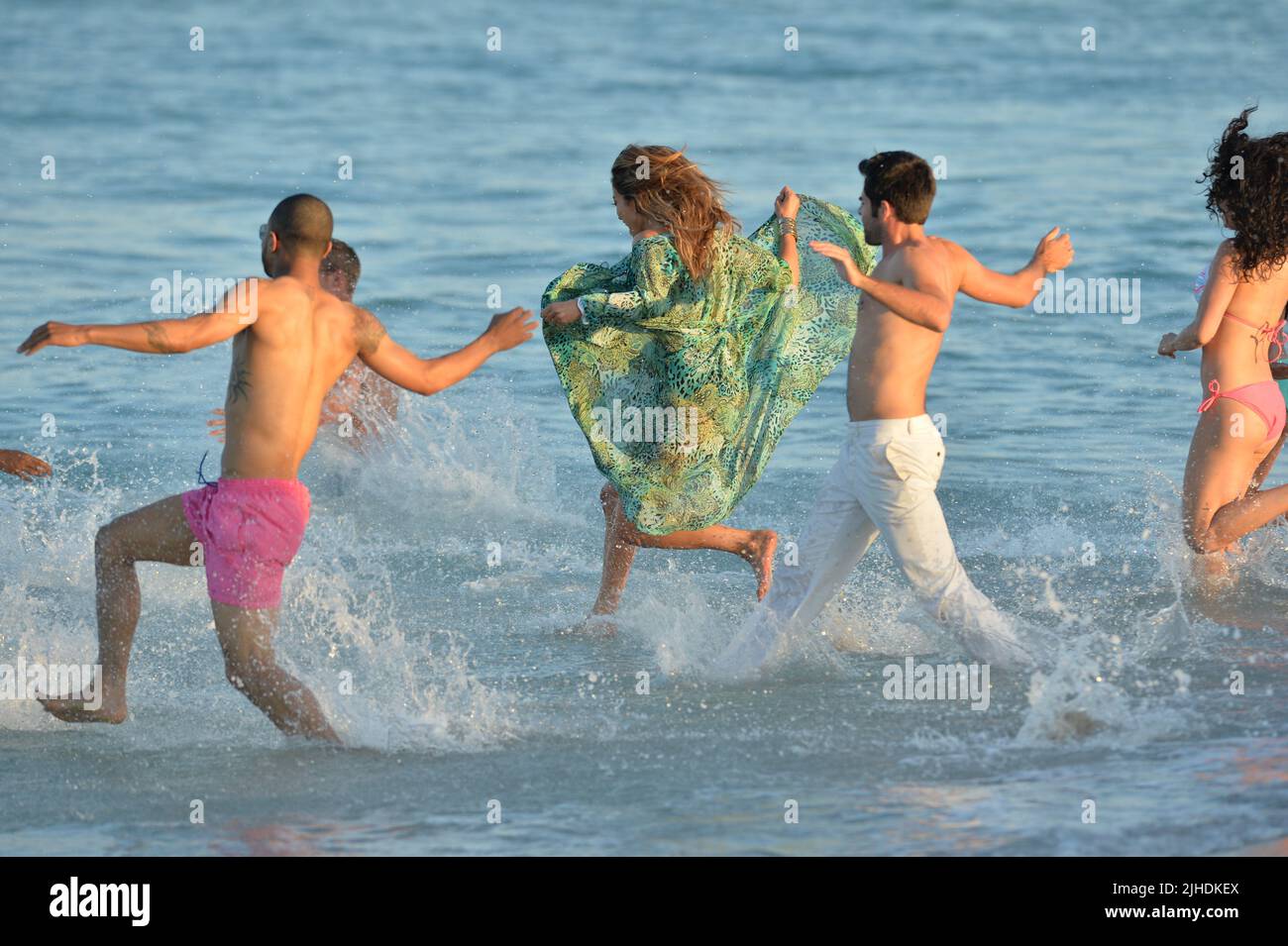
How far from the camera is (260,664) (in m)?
5.70

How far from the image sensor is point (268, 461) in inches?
225

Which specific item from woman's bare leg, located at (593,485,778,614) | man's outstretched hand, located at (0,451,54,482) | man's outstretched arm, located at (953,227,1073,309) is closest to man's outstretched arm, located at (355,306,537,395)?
man's outstretched hand, located at (0,451,54,482)

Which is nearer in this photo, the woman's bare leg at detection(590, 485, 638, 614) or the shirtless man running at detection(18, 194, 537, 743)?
the shirtless man running at detection(18, 194, 537, 743)

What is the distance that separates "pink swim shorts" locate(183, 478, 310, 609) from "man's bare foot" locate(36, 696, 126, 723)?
23.5 inches

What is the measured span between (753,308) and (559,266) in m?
8.69

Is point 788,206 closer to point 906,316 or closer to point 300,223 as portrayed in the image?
point 906,316

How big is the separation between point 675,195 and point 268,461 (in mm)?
1867

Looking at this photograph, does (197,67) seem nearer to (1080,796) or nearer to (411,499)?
(411,499)

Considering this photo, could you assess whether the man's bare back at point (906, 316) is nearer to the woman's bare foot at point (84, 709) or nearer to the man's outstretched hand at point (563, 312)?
the man's outstretched hand at point (563, 312)

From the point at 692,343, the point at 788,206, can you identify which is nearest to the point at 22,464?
the point at 692,343

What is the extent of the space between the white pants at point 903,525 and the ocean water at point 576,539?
0.31 metres

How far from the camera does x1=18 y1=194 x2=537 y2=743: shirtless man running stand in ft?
18.6

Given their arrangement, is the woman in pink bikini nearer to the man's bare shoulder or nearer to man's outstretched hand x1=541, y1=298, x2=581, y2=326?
man's outstretched hand x1=541, y1=298, x2=581, y2=326

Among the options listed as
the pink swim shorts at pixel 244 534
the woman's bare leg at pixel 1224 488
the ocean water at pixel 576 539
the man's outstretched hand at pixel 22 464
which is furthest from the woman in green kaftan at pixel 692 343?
the man's outstretched hand at pixel 22 464
